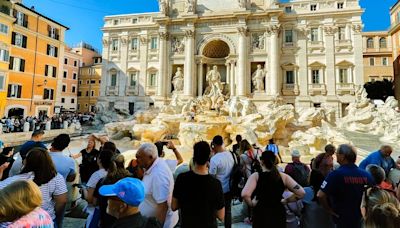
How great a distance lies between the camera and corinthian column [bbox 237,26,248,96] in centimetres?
2234

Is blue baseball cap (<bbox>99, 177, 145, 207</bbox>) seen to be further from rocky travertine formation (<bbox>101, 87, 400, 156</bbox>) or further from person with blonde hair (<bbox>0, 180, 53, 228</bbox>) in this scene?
rocky travertine formation (<bbox>101, 87, 400, 156</bbox>)

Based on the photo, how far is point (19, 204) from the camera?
138 centimetres

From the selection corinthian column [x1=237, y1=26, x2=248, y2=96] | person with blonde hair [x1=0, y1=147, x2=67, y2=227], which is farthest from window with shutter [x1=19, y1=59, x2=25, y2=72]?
person with blonde hair [x1=0, y1=147, x2=67, y2=227]

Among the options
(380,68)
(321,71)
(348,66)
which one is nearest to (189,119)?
(321,71)

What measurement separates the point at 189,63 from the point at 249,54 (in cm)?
574

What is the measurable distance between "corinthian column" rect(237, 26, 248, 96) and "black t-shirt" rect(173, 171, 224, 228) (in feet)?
67.1

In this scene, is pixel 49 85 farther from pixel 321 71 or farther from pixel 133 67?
pixel 321 71

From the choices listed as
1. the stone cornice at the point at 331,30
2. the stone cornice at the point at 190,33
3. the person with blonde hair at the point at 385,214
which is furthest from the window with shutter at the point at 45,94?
the person with blonde hair at the point at 385,214

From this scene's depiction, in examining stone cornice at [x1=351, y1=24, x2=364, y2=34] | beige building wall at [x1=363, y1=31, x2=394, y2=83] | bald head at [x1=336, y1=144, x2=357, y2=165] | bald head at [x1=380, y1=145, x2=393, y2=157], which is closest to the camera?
bald head at [x1=336, y1=144, x2=357, y2=165]

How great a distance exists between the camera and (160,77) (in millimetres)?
24812

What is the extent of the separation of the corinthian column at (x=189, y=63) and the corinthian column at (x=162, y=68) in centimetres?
225

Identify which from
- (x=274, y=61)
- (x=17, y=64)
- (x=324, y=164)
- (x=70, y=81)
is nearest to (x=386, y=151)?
(x=324, y=164)

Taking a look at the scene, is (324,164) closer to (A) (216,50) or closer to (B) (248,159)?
(B) (248,159)

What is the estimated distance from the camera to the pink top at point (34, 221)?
1.39 meters
